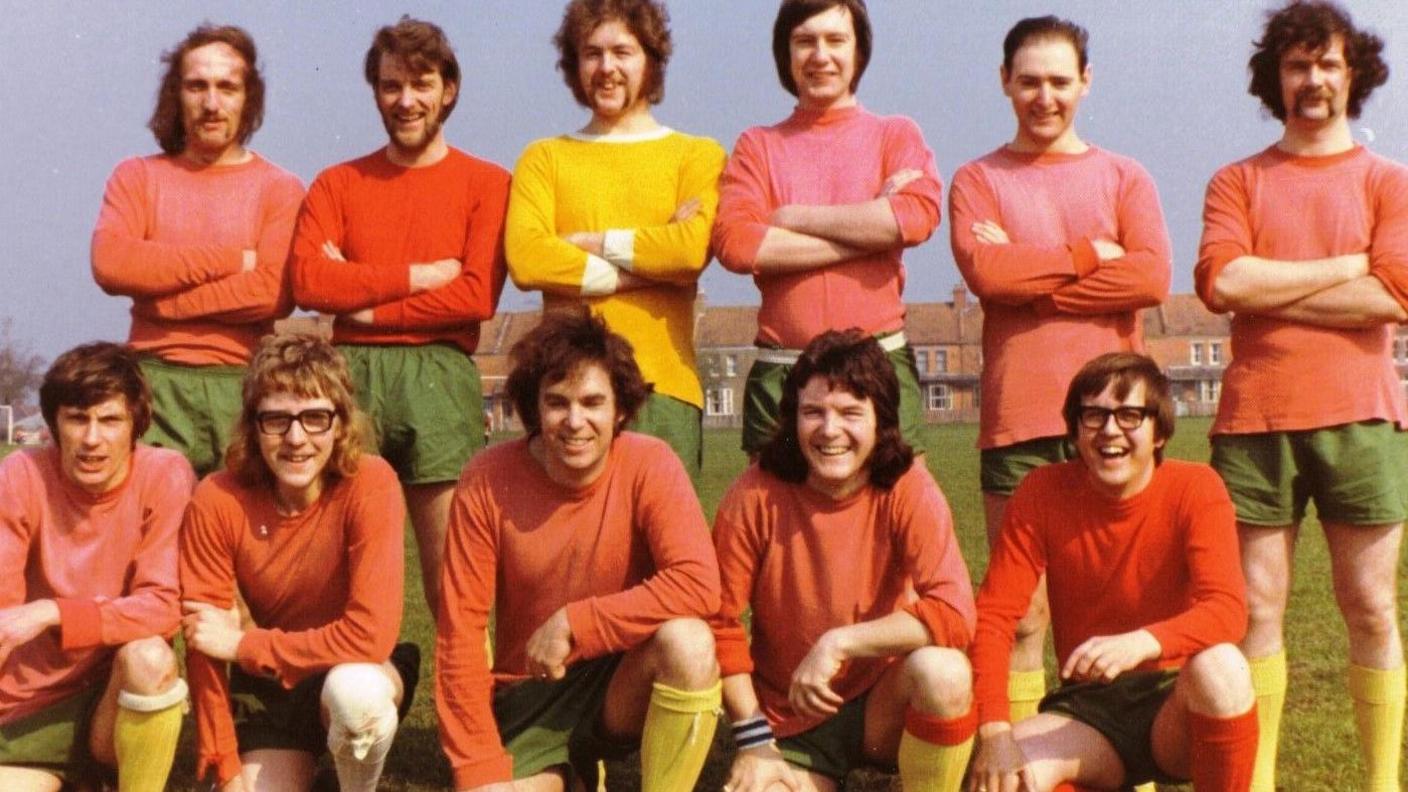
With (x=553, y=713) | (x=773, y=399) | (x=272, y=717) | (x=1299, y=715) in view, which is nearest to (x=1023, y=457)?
(x=773, y=399)

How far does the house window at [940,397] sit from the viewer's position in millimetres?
90688

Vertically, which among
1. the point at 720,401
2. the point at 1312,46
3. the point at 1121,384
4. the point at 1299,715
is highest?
the point at 1312,46

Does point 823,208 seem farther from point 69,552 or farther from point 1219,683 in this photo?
point 69,552

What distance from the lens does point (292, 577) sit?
4574 millimetres

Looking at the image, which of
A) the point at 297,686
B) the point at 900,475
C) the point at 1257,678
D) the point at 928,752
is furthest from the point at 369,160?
the point at 1257,678

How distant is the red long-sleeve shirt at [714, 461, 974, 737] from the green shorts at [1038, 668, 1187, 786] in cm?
47

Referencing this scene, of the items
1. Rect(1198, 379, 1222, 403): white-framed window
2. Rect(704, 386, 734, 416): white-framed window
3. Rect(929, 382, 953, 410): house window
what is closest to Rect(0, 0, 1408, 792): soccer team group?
Rect(704, 386, 734, 416): white-framed window

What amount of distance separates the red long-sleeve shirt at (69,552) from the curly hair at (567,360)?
44.1 inches

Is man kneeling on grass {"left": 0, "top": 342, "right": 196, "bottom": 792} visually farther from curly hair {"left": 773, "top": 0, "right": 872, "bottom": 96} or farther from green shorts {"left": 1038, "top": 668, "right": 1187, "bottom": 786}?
green shorts {"left": 1038, "top": 668, "right": 1187, "bottom": 786}

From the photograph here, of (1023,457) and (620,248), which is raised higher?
(620,248)

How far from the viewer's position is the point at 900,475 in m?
4.42

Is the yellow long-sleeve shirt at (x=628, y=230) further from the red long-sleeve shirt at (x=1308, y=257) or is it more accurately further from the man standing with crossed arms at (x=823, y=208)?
the red long-sleeve shirt at (x=1308, y=257)

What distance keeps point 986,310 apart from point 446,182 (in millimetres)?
1888

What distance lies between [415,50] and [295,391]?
1377mm
